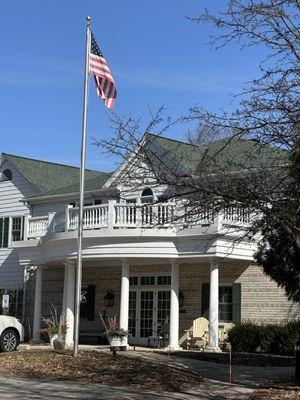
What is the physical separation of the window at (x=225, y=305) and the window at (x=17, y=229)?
38.2 feet

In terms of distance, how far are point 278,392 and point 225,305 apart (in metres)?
12.8

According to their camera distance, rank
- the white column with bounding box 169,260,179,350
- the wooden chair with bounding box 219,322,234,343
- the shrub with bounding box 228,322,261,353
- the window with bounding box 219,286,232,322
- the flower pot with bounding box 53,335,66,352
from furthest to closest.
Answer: the window with bounding box 219,286,232,322, the wooden chair with bounding box 219,322,234,343, the white column with bounding box 169,260,179,350, the shrub with bounding box 228,322,261,353, the flower pot with bounding box 53,335,66,352

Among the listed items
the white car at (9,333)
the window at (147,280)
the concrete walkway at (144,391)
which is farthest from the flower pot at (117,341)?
the window at (147,280)

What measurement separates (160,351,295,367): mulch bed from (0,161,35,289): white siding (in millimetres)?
13420

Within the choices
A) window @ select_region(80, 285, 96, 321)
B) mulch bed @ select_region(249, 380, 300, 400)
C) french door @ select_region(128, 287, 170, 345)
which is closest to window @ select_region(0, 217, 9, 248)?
window @ select_region(80, 285, 96, 321)

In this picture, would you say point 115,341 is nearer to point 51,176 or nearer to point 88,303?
point 88,303

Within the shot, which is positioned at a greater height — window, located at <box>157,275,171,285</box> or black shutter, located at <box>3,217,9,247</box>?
black shutter, located at <box>3,217,9,247</box>

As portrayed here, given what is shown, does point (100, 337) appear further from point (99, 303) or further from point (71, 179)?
point (71, 179)

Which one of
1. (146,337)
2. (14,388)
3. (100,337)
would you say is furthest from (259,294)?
(14,388)

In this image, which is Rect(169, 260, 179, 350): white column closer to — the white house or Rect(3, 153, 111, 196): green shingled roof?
the white house

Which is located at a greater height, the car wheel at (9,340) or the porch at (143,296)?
the porch at (143,296)

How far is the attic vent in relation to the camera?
33.7m

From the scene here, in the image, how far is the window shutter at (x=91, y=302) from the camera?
2872cm

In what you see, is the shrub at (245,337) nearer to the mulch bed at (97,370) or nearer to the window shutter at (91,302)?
the mulch bed at (97,370)
